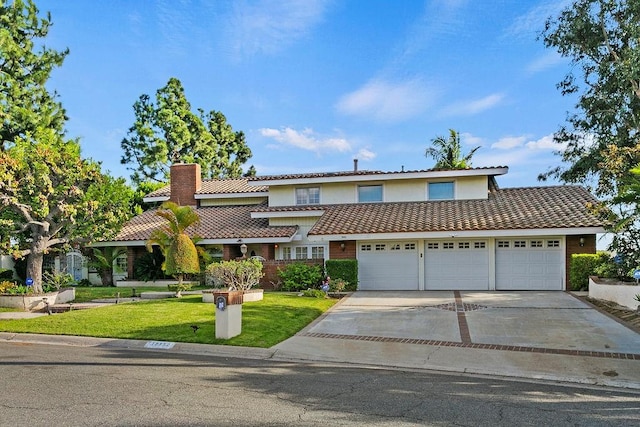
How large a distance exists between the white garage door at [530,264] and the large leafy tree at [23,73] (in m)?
25.1

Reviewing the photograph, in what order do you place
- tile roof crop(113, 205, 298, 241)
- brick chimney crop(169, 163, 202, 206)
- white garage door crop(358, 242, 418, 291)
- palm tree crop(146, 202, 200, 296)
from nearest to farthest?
palm tree crop(146, 202, 200, 296) → white garage door crop(358, 242, 418, 291) → tile roof crop(113, 205, 298, 241) → brick chimney crop(169, 163, 202, 206)

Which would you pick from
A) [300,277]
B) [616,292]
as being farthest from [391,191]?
[616,292]

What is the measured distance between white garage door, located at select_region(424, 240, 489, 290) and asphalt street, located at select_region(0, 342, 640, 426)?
12746 mm

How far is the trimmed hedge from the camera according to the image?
18.8 m

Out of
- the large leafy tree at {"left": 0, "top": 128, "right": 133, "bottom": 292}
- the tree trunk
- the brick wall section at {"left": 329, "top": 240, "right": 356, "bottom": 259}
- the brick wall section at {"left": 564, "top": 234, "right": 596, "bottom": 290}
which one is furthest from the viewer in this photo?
the brick wall section at {"left": 329, "top": 240, "right": 356, "bottom": 259}

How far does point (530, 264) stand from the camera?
801 inches

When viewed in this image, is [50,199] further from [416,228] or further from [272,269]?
[416,228]

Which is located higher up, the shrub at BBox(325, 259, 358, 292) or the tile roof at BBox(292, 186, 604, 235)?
the tile roof at BBox(292, 186, 604, 235)

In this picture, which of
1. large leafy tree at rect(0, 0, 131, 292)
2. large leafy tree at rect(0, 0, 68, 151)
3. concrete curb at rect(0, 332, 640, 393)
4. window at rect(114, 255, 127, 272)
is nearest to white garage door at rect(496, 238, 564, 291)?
concrete curb at rect(0, 332, 640, 393)

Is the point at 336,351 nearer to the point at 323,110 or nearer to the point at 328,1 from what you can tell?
the point at 328,1

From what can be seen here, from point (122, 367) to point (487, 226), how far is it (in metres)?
15.5

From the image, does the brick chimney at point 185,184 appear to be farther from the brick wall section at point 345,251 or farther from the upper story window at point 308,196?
the brick wall section at point 345,251

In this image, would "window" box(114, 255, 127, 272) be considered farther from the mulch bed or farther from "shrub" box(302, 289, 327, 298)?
the mulch bed

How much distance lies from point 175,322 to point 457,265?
12676 millimetres
